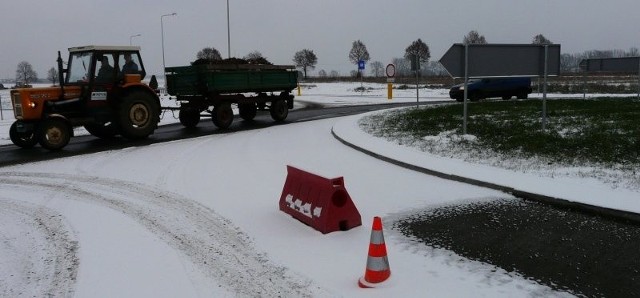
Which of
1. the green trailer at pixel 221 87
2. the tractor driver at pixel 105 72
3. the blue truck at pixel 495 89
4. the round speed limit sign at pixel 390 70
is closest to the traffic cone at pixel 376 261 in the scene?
the tractor driver at pixel 105 72

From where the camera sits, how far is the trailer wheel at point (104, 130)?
13303mm

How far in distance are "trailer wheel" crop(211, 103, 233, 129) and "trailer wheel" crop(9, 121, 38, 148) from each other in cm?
503

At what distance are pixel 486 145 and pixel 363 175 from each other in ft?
11.4

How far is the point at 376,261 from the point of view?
4195 mm

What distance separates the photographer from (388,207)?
6.67m

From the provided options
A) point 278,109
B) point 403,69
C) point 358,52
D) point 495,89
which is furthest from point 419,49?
point 278,109

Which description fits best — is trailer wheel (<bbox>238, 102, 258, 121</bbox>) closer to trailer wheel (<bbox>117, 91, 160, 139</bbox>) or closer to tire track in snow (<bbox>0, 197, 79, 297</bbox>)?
trailer wheel (<bbox>117, 91, 160, 139</bbox>)

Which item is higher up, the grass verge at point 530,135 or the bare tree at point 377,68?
the bare tree at point 377,68

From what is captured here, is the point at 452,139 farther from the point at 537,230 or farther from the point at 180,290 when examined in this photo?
the point at 180,290

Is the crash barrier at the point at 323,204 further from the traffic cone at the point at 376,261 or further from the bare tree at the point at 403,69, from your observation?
the bare tree at the point at 403,69

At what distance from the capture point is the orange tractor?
11.4 meters

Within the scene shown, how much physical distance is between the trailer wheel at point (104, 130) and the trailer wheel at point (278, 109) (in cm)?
575

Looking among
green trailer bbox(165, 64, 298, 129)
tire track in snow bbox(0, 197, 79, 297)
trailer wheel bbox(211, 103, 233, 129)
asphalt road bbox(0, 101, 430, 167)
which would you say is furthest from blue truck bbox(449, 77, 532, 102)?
tire track in snow bbox(0, 197, 79, 297)

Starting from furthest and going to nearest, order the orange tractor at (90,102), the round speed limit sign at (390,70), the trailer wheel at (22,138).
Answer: the round speed limit sign at (390,70) < the trailer wheel at (22,138) < the orange tractor at (90,102)
